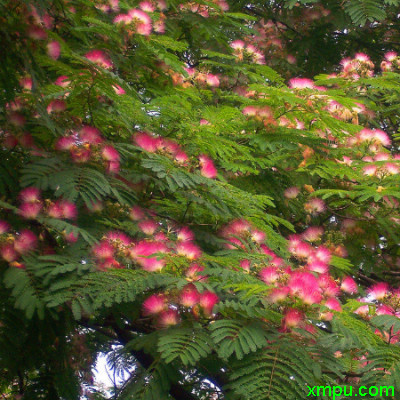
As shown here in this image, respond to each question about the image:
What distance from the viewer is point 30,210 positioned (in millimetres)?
3002

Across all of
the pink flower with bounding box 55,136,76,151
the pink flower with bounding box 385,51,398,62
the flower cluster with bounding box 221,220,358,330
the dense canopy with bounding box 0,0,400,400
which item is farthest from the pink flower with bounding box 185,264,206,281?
the pink flower with bounding box 385,51,398,62

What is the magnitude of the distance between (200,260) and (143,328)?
2.05 feet

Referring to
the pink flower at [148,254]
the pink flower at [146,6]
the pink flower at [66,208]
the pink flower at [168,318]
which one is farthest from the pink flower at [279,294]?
the pink flower at [146,6]

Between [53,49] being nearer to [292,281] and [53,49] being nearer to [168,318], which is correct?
[168,318]

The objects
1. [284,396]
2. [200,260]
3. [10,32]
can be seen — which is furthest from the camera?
[200,260]

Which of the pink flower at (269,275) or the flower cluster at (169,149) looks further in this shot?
the flower cluster at (169,149)

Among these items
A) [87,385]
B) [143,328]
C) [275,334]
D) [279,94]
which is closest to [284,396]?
[275,334]

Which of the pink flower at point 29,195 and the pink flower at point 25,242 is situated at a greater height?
the pink flower at point 29,195

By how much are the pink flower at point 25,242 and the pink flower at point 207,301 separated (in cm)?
95

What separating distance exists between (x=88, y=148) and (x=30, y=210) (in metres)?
0.55

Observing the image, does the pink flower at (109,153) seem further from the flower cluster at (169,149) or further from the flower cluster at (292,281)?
the flower cluster at (292,281)

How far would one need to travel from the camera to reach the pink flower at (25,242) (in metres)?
2.89

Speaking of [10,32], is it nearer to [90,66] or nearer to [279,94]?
[90,66]

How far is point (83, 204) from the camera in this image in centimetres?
331
